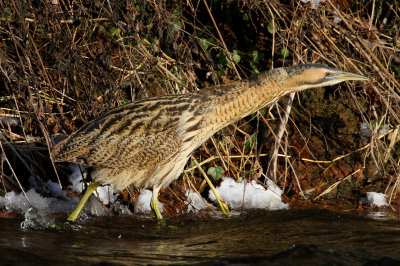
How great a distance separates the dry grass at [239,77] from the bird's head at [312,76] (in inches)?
26.0

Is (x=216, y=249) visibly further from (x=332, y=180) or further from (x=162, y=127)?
(x=332, y=180)

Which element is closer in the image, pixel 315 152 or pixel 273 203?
pixel 273 203

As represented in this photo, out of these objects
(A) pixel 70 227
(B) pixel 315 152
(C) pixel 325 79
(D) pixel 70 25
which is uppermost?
(D) pixel 70 25

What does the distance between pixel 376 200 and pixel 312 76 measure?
1.30m

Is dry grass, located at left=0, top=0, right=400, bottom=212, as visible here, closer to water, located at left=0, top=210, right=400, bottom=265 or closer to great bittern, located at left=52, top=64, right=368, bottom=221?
great bittern, located at left=52, top=64, right=368, bottom=221

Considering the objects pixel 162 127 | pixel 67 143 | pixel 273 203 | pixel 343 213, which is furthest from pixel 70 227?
pixel 343 213

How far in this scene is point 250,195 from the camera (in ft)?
14.2

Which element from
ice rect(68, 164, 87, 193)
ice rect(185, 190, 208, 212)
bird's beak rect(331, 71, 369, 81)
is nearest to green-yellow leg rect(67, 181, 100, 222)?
ice rect(68, 164, 87, 193)

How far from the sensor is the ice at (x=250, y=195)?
4.25 metres

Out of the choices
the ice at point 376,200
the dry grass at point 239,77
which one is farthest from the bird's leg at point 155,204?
the ice at point 376,200

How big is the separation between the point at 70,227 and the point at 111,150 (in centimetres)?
56

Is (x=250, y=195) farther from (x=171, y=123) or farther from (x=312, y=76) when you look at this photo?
(x=312, y=76)

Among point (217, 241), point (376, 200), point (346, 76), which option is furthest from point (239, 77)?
point (217, 241)

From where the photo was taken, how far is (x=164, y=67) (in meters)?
4.67
